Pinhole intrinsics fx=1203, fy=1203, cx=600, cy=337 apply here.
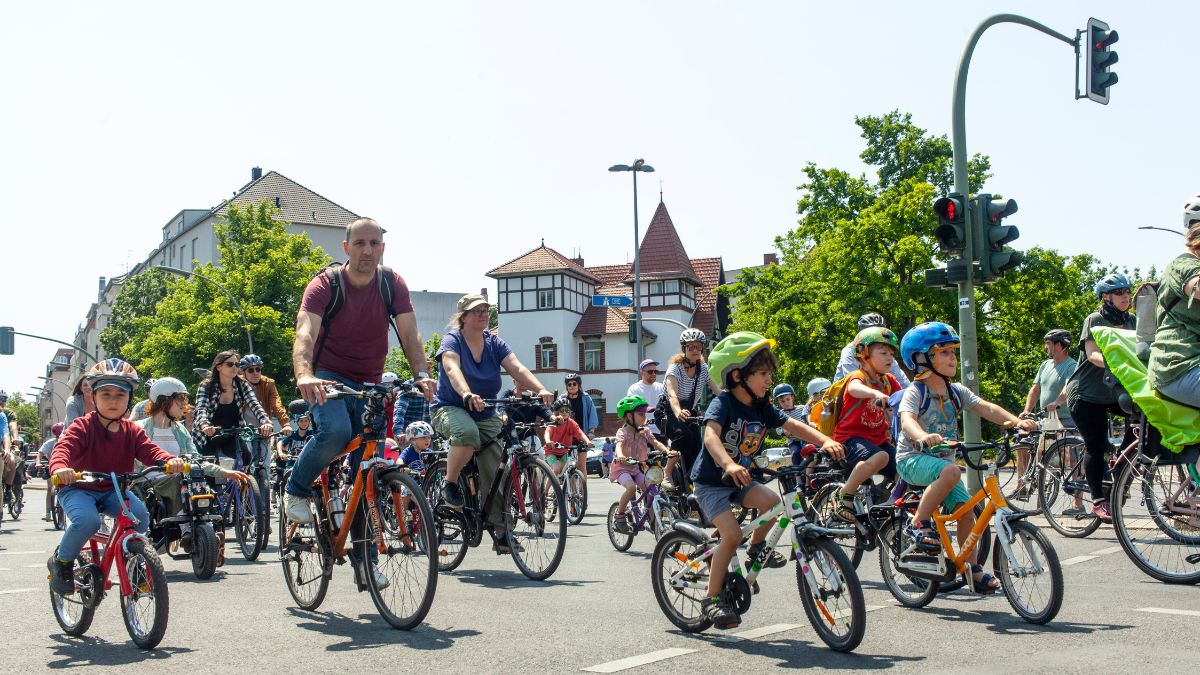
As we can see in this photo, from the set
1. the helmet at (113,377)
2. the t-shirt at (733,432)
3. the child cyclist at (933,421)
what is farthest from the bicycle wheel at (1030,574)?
the helmet at (113,377)

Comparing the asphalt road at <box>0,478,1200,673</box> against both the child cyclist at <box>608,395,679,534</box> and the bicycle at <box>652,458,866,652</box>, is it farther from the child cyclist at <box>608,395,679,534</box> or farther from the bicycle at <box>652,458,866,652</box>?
the child cyclist at <box>608,395,679,534</box>

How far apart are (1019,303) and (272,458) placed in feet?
127

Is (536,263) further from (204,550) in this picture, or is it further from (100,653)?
(100,653)

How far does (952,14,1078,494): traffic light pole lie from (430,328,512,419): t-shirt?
15.1 ft

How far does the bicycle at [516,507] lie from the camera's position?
8.16m

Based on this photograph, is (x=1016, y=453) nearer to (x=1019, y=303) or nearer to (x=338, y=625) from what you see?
(x=338, y=625)

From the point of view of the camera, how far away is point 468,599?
7.29m

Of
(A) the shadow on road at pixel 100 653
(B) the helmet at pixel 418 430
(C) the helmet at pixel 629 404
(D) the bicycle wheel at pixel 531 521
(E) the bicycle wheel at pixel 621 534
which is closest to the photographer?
(A) the shadow on road at pixel 100 653

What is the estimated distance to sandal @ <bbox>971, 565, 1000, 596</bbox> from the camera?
19.9 ft

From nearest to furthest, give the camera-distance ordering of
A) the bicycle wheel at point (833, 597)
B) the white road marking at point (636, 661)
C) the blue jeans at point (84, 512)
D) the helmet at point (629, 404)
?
the white road marking at point (636, 661), the bicycle wheel at point (833, 597), the blue jeans at point (84, 512), the helmet at point (629, 404)

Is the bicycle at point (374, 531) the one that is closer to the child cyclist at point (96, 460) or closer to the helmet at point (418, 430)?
the child cyclist at point (96, 460)

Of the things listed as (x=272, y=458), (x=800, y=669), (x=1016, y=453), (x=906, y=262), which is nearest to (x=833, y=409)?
(x=800, y=669)

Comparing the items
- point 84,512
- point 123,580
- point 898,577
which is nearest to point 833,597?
point 898,577

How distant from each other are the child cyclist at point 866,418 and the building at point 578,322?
6094cm
